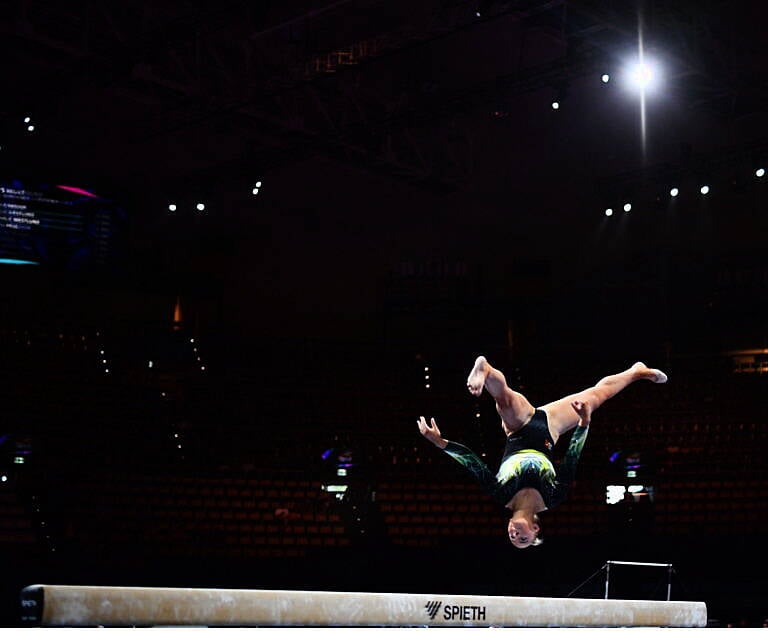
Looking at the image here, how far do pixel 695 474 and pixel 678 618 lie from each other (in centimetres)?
861

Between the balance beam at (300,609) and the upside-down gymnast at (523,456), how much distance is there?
726mm

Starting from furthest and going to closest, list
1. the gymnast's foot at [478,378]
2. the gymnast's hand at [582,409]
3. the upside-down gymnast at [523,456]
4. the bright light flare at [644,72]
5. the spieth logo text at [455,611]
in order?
the bright light flare at [644,72]
the upside-down gymnast at [523,456]
the gymnast's hand at [582,409]
the gymnast's foot at [478,378]
the spieth logo text at [455,611]

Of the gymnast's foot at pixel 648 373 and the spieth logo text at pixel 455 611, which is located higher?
the gymnast's foot at pixel 648 373

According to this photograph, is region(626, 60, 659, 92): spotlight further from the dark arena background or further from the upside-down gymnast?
the upside-down gymnast

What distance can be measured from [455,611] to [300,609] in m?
0.99

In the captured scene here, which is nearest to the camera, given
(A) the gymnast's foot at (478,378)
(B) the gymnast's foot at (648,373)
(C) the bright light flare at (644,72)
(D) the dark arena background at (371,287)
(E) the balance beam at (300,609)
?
(E) the balance beam at (300,609)

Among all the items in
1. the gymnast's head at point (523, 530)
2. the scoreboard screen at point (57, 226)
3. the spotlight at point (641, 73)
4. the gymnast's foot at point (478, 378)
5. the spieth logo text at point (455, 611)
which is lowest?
the spieth logo text at point (455, 611)

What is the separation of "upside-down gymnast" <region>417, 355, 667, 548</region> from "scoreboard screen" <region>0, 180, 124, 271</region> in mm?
12032

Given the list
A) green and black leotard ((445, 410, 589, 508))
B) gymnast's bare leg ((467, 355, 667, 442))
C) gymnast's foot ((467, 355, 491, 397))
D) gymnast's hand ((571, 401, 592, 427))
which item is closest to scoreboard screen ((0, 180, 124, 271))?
gymnast's bare leg ((467, 355, 667, 442))

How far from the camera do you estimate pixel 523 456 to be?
7.05m

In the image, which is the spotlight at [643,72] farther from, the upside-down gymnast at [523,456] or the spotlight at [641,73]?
the upside-down gymnast at [523,456]

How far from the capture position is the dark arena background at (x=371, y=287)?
13.0 metres

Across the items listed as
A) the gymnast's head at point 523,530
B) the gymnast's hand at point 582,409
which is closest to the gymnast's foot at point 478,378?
the gymnast's hand at point 582,409

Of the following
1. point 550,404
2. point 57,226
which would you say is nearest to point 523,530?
point 550,404
